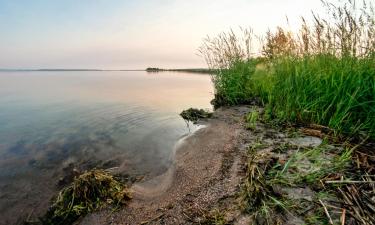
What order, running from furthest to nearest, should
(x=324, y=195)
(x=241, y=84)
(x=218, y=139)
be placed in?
1. (x=241, y=84)
2. (x=218, y=139)
3. (x=324, y=195)

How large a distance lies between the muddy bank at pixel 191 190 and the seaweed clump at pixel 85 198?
156 millimetres

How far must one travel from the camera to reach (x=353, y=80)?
4.11 metres

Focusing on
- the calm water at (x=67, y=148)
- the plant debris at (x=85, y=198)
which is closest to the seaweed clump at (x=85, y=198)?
the plant debris at (x=85, y=198)

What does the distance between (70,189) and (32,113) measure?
831 centimetres

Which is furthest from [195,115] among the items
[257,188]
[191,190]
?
[257,188]

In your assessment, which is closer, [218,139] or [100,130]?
[218,139]

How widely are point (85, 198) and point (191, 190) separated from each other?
1.40 metres

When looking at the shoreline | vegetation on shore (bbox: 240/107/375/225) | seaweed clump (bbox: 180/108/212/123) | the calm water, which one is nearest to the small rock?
the shoreline

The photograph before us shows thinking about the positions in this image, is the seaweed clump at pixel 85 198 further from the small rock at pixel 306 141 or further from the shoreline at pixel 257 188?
the small rock at pixel 306 141

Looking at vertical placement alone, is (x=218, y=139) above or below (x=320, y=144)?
below

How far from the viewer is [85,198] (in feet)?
10.6

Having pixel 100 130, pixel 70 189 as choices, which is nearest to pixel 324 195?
pixel 70 189

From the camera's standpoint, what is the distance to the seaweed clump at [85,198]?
9.94ft

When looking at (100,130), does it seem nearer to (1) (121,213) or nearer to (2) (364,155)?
(1) (121,213)
